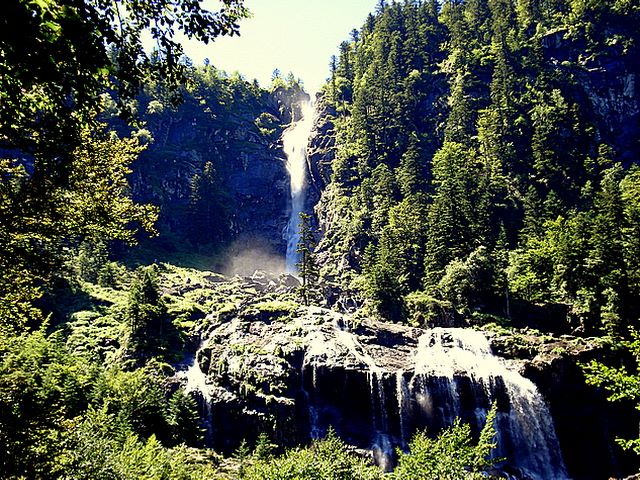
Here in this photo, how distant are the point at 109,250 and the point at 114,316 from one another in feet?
86.5

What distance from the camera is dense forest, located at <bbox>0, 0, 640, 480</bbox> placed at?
9344mm

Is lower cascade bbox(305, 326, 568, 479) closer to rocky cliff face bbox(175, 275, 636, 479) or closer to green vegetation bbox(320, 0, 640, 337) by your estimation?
rocky cliff face bbox(175, 275, 636, 479)

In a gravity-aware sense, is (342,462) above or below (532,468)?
above

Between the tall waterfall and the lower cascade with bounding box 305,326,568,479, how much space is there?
157ft

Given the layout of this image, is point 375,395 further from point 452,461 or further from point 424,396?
point 452,461

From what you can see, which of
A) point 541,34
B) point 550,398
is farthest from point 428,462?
point 541,34

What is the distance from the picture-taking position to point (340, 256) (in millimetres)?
71188

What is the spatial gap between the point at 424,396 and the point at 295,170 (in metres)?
75.3

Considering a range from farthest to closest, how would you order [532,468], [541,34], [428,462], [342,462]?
[541,34] → [532,468] → [342,462] → [428,462]

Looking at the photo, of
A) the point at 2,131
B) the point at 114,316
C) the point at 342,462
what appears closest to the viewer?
the point at 2,131

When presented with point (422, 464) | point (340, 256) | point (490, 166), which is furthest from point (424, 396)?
point (490, 166)

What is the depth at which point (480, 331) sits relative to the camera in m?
36.1

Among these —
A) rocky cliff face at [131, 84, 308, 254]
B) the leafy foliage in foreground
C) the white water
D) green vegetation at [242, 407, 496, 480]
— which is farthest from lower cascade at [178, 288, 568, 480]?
rocky cliff face at [131, 84, 308, 254]

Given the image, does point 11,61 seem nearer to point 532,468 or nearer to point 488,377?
point 488,377
